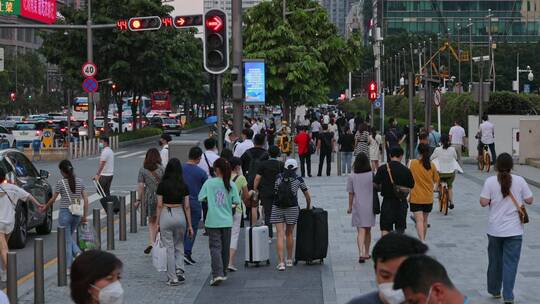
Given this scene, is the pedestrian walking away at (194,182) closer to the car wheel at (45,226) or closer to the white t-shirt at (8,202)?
the white t-shirt at (8,202)

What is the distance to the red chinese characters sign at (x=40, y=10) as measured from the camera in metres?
81.6

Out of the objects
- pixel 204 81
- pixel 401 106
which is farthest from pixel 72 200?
pixel 204 81

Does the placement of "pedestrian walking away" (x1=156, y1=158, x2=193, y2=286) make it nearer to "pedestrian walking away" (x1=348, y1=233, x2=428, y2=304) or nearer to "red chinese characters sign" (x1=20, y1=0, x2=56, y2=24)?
"pedestrian walking away" (x1=348, y1=233, x2=428, y2=304)

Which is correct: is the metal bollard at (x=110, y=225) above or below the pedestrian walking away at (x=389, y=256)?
below

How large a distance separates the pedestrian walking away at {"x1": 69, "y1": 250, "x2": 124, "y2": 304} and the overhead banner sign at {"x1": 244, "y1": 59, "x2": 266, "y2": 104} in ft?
67.8

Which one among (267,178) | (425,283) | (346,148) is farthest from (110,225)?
(346,148)

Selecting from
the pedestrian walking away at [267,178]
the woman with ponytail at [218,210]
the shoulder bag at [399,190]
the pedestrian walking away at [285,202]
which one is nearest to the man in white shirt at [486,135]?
the pedestrian walking away at [267,178]

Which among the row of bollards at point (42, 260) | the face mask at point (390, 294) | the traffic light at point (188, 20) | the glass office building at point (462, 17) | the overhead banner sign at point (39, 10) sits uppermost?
the glass office building at point (462, 17)

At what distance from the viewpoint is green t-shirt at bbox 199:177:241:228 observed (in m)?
13.2

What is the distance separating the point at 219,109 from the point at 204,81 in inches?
2736

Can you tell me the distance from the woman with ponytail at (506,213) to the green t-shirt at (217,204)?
10.5ft

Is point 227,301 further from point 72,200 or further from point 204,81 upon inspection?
point 204,81

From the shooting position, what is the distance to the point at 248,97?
2588cm

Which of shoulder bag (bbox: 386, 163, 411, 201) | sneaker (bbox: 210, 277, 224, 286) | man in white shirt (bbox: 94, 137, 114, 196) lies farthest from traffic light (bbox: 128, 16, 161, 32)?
sneaker (bbox: 210, 277, 224, 286)
